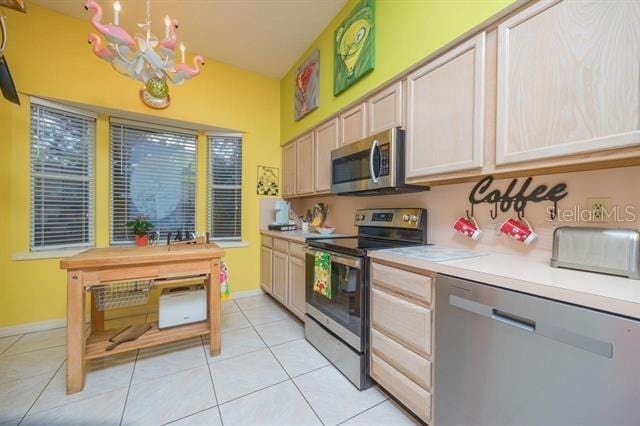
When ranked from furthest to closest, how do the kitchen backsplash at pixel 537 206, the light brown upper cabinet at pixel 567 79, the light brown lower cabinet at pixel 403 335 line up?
the light brown lower cabinet at pixel 403 335
the kitchen backsplash at pixel 537 206
the light brown upper cabinet at pixel 567 79

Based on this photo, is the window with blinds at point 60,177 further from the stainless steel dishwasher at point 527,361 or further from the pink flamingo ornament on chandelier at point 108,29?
the stainless steel dishwasher at point 527,361

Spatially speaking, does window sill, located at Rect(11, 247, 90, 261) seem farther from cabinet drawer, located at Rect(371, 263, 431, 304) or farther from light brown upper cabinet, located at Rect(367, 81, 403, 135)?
light brown upper cabinet, located at Rect(367, 81, 403, 135)

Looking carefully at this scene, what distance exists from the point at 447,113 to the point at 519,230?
0.77 meters

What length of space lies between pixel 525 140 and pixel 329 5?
2139mm

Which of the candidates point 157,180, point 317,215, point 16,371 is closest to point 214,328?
point 16,371

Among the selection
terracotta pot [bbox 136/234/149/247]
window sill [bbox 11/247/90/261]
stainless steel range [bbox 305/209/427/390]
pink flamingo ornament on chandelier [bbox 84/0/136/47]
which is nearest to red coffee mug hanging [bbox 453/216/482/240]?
stainless steel range [bbox 305/209/427/390]

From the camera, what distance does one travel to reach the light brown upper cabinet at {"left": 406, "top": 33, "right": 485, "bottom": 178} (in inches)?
51.7

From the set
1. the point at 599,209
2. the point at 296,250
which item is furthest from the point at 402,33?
the point at 296,250

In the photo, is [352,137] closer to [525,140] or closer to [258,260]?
[525,140]

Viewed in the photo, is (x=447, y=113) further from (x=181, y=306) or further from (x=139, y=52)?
(x=181, y=306)

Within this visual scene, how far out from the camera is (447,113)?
1456 millimetres

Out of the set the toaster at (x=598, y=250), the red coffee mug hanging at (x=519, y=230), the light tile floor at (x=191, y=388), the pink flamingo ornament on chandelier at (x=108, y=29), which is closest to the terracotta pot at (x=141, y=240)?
the light tile floor at (x=191, y=388)

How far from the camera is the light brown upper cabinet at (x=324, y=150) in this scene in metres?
2.48

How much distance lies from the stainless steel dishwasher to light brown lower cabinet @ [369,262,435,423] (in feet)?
0.22
